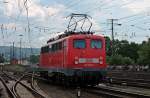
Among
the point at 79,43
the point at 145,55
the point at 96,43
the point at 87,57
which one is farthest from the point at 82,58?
the point at 145,55

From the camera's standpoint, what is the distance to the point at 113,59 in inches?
3971

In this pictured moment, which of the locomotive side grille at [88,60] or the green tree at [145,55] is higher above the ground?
the green tree at [145,55]

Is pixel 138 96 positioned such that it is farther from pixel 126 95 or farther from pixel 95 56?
pixel 95 56

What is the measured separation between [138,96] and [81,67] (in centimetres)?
771

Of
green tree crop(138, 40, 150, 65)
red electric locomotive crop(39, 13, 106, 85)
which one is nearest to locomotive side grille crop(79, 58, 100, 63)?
red electric locomotive crop(39, 13, 106, 85)

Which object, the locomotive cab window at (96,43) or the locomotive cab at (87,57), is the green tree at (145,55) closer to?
the locomotive cab window at (96,43)

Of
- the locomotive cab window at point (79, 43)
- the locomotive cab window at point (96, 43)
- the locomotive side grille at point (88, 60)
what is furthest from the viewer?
the locomotive cab window at point (96, 43)

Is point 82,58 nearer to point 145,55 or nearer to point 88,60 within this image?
point 88,60

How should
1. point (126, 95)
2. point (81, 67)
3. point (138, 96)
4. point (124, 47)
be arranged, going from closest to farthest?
1. point (138, 96)
2. point (126, 95)
3. point (81, 67)
4. point (124, 47)

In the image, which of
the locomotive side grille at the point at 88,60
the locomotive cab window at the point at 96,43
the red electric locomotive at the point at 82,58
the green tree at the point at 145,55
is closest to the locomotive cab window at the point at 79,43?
the red electric locomotive at the point at 82,58

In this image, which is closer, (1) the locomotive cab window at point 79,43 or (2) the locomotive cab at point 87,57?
(2) the locomotive cab at point 87,57

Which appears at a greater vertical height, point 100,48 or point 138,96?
point 100,48

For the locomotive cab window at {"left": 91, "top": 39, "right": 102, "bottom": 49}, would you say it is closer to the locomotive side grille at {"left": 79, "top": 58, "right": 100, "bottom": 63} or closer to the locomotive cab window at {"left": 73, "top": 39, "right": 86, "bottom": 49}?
the locomotive cab window at {"left": 73, "top": 39, "right": 86, "bottom": 49}

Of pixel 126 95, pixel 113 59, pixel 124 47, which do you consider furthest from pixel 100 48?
pixel 124 47
